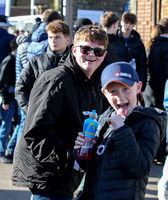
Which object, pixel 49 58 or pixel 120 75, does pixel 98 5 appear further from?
pixel 120 75

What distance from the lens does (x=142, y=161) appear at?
2.22m

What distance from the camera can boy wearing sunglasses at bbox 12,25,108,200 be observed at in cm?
269

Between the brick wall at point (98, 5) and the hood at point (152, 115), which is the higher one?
the brick wall at point (98, 5)

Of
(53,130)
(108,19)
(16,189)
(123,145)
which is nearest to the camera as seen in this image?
(123,145)

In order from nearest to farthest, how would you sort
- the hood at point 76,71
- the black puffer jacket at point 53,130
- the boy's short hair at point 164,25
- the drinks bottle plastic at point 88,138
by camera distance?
the drinks bottle plastic at point 88,138, the black puffer jacket at point 53,130, the hood at point 76,71, the boy's short hair at point 164,25

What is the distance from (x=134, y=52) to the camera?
6.80 meters

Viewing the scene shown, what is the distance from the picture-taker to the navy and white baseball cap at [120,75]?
2.42 m

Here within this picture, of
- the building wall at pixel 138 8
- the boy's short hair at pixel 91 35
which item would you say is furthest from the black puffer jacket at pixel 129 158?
the building wall at pixel 138 8

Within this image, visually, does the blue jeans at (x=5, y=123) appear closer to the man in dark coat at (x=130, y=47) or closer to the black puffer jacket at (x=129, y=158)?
the man in dark coat at (x=130, y=47)

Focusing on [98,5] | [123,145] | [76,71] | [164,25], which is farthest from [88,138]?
[98,5]

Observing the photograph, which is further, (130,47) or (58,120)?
(130,47)

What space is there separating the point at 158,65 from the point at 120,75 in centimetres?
457

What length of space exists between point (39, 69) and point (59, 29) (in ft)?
1.79

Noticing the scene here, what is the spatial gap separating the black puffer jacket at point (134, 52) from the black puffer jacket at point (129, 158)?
4389mm
